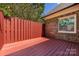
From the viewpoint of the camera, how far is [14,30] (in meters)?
9.88

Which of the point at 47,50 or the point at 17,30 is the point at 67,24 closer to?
the point at 17,30

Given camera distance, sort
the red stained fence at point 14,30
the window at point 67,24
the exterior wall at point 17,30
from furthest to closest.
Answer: the window at point 67,24
the exterior wall at point 17,30
the red stained fence at point 14,30

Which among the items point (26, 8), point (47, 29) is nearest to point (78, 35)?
point (47, 29)

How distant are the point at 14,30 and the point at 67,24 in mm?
3891

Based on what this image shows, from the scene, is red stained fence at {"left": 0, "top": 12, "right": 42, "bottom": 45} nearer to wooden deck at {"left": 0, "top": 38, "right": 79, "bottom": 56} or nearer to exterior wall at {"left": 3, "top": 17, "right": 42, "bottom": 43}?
exterior wall at {"left": 3, "top": 17, "right": 42, "bottom": 43}

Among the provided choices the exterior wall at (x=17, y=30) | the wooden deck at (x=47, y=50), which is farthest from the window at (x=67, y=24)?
the exterior wall at (x=17, y=30)

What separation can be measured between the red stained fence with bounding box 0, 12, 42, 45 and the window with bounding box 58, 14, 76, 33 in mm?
2424

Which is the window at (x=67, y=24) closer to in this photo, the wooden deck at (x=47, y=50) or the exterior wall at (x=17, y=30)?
the wooden deck at (x=47, y=50)

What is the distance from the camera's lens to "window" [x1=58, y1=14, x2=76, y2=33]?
33.4 feet

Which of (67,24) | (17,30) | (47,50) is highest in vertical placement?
(67,24)

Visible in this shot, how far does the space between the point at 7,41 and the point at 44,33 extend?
27.8ft

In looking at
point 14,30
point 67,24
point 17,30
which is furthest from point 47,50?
point 67,24

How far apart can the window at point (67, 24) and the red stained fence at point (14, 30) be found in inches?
95.5

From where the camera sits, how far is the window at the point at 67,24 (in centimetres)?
1019
